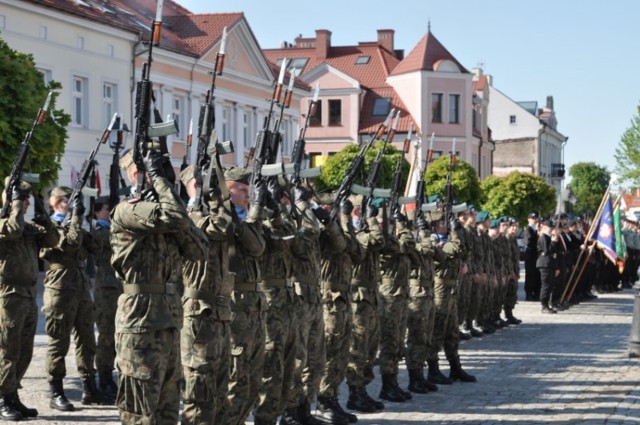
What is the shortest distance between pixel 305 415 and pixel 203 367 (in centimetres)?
234

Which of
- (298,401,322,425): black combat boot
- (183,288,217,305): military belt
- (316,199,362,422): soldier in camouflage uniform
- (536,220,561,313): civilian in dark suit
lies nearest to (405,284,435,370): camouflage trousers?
(316,199,362,422): soldier in camouflage uniform

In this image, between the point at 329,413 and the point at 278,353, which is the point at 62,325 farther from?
the point at 278,353

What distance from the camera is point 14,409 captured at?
9.76m

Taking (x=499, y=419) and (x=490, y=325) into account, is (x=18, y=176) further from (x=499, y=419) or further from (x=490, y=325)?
(x=490, y=325)

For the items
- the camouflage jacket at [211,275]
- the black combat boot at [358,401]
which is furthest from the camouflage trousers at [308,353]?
the camouflage jacket at [211,275]

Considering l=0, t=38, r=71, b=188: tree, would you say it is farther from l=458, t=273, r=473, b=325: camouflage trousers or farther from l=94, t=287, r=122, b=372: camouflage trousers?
l=94, t=287, r=122, b=372: camouflage trousers

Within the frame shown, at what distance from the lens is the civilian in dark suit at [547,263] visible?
902 inches

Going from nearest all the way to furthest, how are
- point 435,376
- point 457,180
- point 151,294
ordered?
point 151,294 < point 435,376 < point 457,180

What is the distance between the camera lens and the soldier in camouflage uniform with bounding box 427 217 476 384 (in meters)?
12.5

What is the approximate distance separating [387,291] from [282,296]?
2966 mm

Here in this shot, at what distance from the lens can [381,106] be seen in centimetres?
6506

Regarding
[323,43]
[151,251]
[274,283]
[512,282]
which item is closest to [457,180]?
[323,43]

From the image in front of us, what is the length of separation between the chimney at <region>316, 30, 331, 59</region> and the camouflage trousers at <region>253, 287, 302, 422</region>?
59.9 m

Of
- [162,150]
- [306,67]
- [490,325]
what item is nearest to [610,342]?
[490,325]
